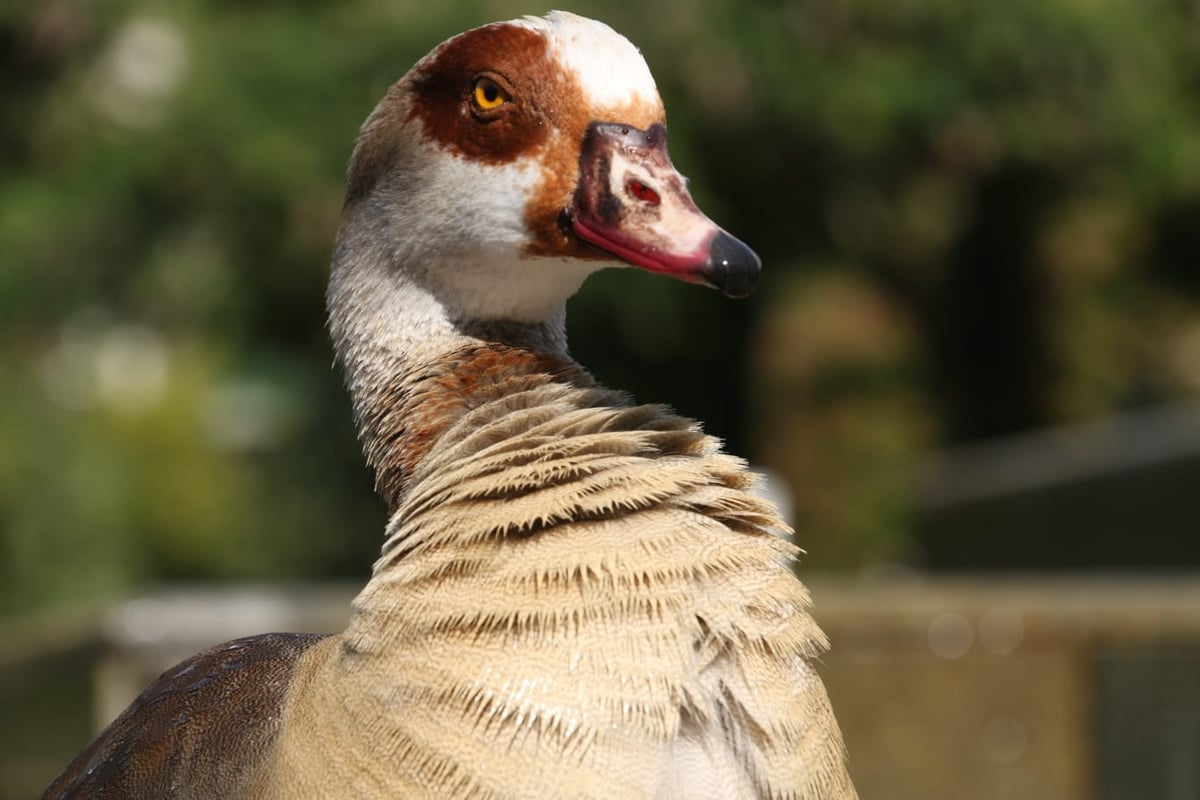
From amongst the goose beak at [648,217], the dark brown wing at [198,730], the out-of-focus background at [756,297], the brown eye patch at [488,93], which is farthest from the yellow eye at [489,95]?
the out-of-focus background at [756,297]

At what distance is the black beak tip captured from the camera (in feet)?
7.82

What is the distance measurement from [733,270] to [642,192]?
0.26 m

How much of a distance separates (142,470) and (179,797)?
14309 millimetres

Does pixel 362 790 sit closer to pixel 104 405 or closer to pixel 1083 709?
pixel 1083 709

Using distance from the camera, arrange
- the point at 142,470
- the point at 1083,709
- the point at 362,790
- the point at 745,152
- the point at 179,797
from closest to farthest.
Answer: the point at 362,790, the point at 179,797, the point at 1083,709, the point at 745,152, the point at 142,470

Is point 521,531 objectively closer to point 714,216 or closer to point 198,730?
point 198,730

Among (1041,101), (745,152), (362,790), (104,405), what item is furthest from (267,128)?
(362,790)

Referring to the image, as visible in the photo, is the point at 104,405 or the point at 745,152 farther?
the point at 104,405

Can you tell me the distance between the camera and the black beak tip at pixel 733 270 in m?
2.38

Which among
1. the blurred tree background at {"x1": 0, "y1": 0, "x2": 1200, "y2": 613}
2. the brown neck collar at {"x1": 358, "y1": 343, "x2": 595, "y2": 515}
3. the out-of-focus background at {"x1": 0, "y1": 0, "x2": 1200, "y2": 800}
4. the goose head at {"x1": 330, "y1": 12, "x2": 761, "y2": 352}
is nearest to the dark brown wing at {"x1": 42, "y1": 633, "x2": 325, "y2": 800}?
the brown neck collar at {"x1": 358, "y1": 343, "x2": 595, "y2": 515}

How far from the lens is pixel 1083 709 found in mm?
5562

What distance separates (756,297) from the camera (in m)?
15.7

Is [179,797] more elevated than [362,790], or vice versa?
[362,790]

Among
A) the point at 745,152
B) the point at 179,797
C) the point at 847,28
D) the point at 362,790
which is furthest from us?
the point at 745,152
